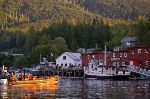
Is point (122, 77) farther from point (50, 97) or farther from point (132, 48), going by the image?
point (50, 97)

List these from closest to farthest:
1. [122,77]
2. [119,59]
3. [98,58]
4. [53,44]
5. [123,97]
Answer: [123,97]
[122,77]
[119,59]
[98,58]
[53,44]

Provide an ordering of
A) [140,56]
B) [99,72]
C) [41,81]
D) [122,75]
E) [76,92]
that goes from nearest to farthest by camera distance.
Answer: [76,92]
[41,81]
[122,75]
[99,72]
[140,56]

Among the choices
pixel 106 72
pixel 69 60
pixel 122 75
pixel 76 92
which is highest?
pixel 69 60

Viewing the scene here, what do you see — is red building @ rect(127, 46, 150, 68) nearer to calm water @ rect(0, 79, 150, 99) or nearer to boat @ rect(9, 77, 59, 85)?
boat @ rect(9, 77, 59, 85)

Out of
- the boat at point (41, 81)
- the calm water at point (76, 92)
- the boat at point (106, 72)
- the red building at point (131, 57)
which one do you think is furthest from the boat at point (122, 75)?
the calm water at point (76, 92)

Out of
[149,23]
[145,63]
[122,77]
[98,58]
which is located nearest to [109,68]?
[122,77]

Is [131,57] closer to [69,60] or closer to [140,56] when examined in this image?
[140,56]

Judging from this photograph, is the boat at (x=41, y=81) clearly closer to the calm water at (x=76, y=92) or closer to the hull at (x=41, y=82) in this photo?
the hull at (x=41, y=82)

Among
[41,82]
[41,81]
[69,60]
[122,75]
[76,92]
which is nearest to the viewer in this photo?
[76,92]

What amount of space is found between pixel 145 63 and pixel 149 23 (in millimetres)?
25167

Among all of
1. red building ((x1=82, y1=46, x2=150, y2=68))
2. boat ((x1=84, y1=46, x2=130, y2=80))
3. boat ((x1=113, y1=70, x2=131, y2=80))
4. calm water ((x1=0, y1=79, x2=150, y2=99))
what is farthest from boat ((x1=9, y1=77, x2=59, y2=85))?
red building ((x1=82, y1=46, x2=150, y2=68))

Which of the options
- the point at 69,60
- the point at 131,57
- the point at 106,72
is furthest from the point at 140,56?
the point at 69,60

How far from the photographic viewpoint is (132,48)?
410 feet

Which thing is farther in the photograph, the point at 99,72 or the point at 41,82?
the point at 99,72
